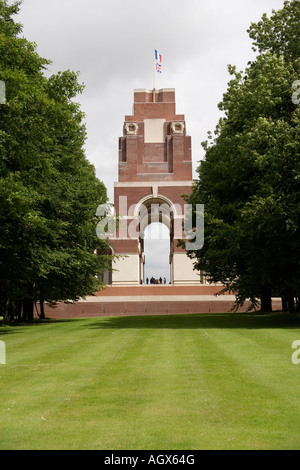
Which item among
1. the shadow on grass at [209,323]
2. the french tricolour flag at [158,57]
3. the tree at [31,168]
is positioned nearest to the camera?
the tree at [31,168]

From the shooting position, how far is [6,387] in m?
8.86

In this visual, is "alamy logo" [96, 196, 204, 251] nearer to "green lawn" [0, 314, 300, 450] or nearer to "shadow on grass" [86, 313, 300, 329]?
"shadow on grass" [86, 313, 300, 329]

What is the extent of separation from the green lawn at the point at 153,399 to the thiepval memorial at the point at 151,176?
42928 millimetres

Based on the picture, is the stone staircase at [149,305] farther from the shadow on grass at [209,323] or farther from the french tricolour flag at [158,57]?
the french tricolour flag at [158,57]

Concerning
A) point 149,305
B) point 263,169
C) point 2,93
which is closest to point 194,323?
point 263,169

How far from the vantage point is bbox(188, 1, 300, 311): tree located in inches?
801

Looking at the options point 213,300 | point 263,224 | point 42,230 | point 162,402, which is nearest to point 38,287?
point 42,230

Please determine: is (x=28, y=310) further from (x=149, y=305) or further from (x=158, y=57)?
(x=158, y=57)

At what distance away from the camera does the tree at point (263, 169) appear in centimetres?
2034

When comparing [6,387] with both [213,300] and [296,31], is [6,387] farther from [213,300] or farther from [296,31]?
[213,300]

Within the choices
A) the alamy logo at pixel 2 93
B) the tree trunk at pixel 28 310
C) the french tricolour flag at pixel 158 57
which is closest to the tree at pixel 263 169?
the alamy logo at pixel 2 93

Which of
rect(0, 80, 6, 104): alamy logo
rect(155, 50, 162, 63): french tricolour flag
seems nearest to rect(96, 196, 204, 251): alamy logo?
rect(0, 80, 6, 104): alamy logo

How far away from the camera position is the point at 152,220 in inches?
3189

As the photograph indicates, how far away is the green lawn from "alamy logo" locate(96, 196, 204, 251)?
1342 centimetres
